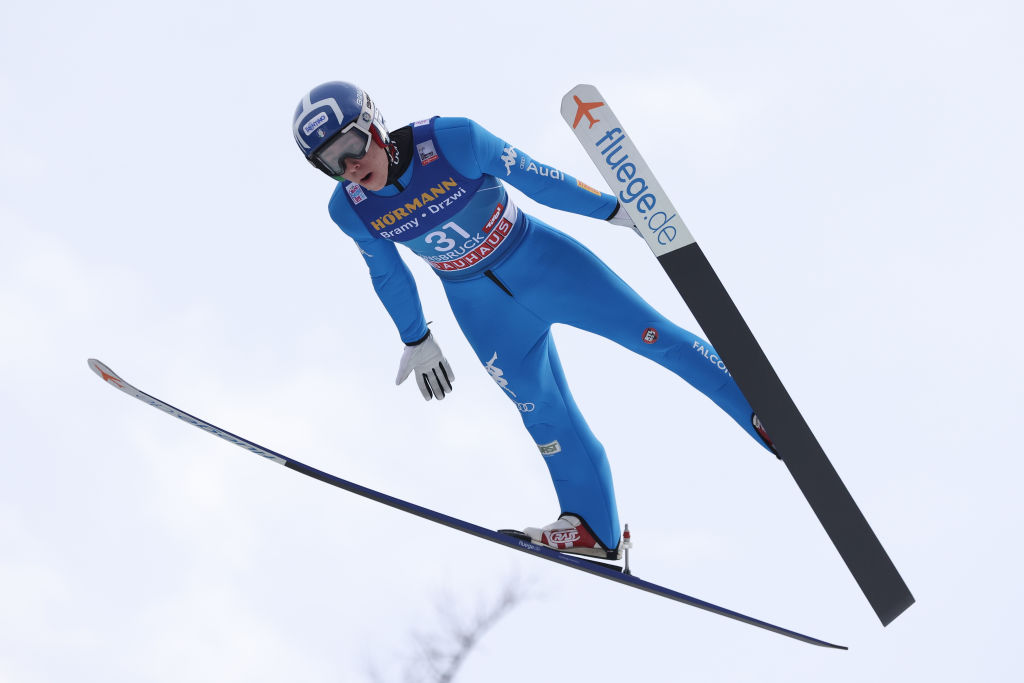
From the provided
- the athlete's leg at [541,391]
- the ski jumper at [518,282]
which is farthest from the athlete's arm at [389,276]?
the athlete's leg at [541,391]

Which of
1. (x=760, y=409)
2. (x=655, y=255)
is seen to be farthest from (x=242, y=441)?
(x=760, y=409)

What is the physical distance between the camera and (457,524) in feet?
9.57

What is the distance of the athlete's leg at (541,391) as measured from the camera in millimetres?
3006

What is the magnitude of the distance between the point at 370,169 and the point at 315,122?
22cm

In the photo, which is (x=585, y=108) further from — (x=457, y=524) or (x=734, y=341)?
(x=457, y=524)

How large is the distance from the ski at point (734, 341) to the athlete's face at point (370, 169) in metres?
0.63

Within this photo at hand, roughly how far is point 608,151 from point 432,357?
113 centimetres

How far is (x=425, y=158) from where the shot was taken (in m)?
2.74

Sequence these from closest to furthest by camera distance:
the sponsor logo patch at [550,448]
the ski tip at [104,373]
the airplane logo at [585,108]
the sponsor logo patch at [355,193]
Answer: the airplane logo at [585,108] → the ski tip at [104,373] → the sponsor logo patch at [355,193] → the sponsor logo patch at [550,448]

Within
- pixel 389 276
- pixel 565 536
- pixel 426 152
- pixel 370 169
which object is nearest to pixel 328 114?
pixel 370 169

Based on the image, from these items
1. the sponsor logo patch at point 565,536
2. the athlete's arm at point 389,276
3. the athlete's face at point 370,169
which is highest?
the athlete's face at point 370,169

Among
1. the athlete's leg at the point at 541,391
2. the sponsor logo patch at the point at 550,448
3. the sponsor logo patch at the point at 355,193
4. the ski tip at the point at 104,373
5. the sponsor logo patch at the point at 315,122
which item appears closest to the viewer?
the sponsor logo patch at the point at 315,122

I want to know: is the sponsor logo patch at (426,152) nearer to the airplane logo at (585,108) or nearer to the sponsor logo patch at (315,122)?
the sponsor logo patch at (315,122)

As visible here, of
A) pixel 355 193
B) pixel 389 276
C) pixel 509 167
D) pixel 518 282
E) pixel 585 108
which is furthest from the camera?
pixel 389 276
